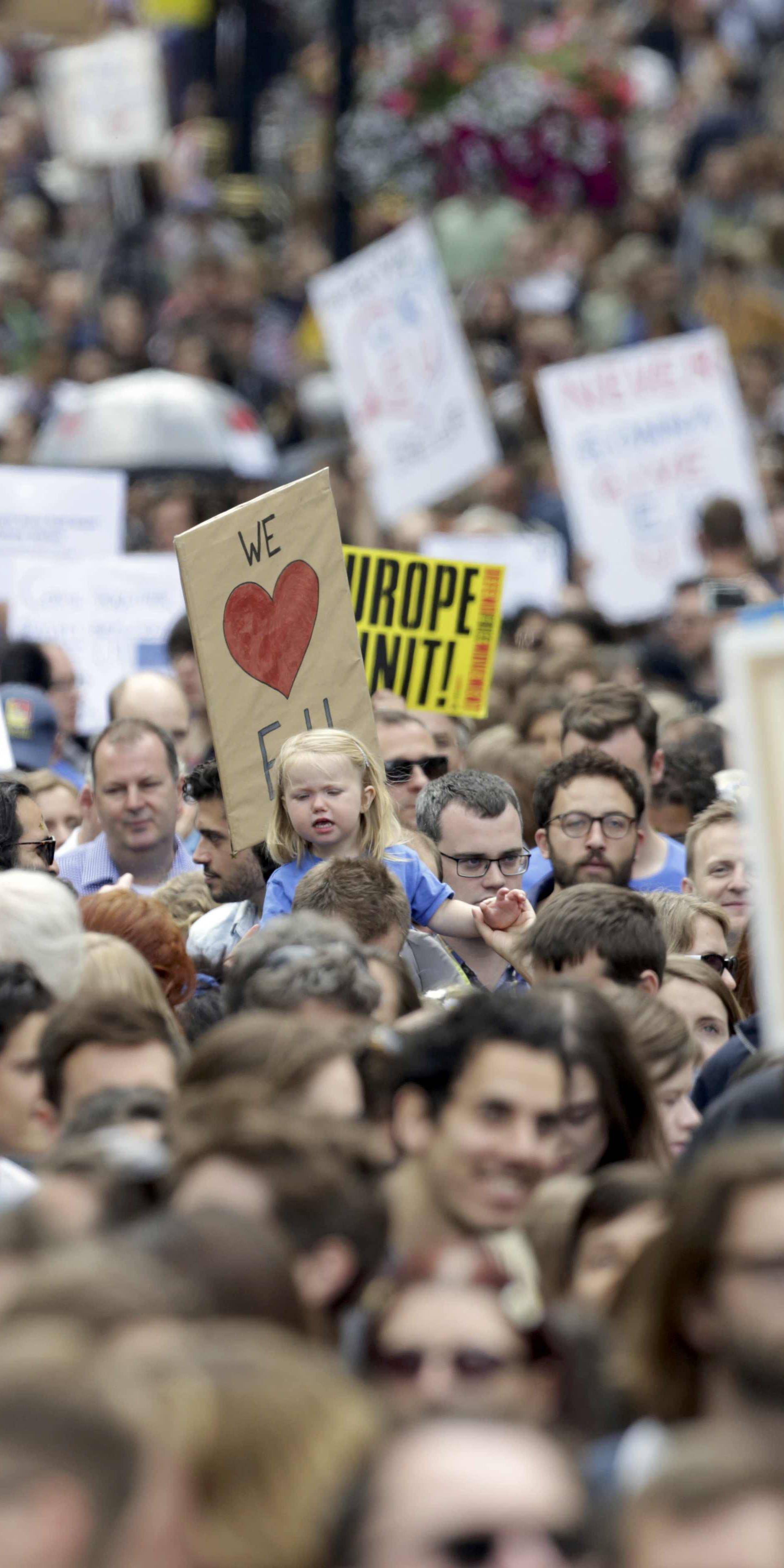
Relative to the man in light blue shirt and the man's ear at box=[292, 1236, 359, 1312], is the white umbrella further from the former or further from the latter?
the man's ear at box=[292, 1236, 359, 1312]

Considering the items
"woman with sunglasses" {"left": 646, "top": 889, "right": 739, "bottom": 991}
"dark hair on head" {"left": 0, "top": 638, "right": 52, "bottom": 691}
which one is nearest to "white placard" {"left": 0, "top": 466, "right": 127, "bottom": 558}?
"dark hair on head" {"left": 0, "top": 638, "right": 52, "bottom": 691}

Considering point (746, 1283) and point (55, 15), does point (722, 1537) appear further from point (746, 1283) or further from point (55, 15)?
point (55, 15)

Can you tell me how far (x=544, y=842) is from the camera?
7051mm

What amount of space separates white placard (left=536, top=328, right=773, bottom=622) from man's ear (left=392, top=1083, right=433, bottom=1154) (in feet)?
24.1

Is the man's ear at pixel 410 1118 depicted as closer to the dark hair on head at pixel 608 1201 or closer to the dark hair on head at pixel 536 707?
the dark hair on head at pixel 608 1201

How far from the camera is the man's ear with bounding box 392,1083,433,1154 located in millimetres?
4348

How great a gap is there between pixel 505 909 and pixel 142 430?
824 centimetres

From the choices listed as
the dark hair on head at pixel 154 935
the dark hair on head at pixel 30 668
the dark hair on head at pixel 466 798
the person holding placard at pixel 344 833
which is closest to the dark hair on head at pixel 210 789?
the dark hair on head at pixel 466 798

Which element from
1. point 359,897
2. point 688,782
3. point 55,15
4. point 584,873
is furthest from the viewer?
point 55,15

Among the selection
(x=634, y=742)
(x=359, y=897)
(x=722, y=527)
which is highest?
(x=722, y=527)

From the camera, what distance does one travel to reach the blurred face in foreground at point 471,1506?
96.1 inches

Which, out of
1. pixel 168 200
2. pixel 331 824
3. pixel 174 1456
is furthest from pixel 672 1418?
pixel 168 200

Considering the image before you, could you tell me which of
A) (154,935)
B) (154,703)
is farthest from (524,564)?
(154,935)

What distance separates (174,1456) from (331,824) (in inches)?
155
